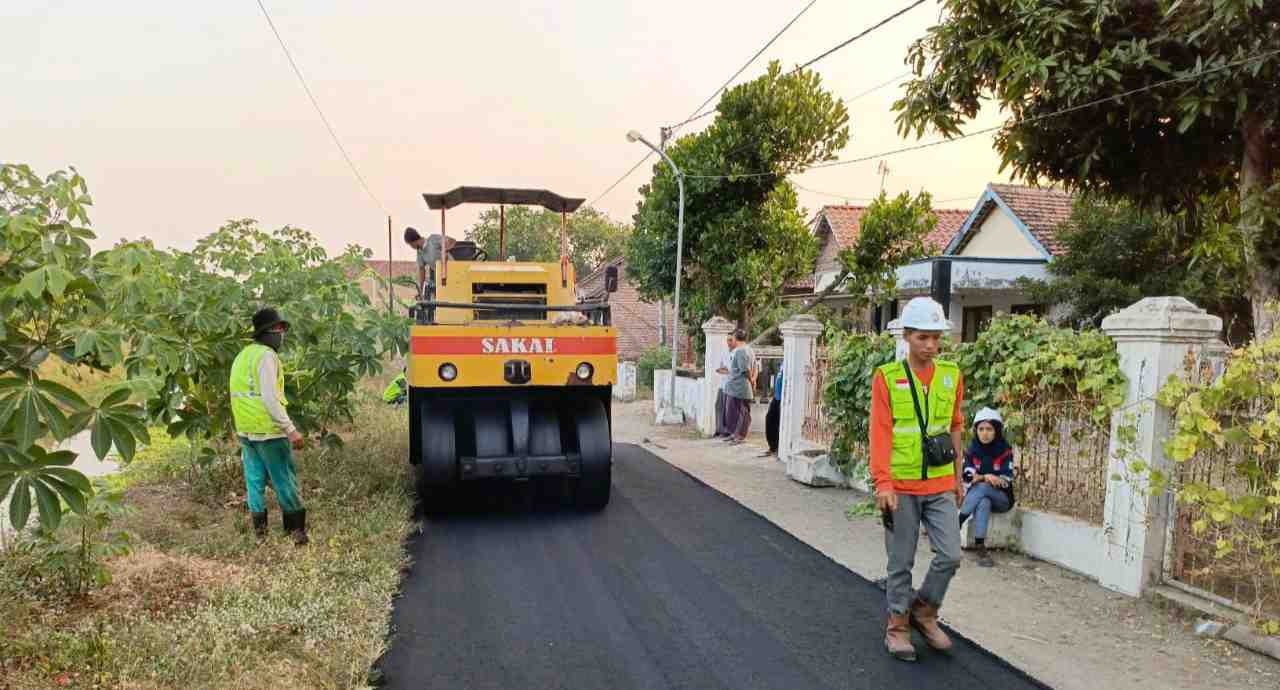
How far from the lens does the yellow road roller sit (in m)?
7.49

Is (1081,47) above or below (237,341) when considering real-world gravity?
above

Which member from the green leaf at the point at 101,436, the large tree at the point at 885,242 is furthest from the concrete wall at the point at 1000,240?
the green leaf at the point at 101,436

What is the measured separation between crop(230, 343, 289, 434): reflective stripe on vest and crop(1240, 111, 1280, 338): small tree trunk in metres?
7.97

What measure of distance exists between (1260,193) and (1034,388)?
340 cm

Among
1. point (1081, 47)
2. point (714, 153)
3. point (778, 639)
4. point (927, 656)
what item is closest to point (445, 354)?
point (778, 639)

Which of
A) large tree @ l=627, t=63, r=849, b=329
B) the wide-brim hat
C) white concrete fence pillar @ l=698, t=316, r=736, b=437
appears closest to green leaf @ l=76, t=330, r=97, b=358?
the wide-brim hat

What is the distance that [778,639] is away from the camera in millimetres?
4840

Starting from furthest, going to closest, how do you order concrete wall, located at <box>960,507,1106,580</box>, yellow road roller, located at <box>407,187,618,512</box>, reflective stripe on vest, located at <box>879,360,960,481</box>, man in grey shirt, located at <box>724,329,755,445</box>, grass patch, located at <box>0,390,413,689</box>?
man in grey shirt, located at <box>724,329,755,445</box> → yellow road roller, located at <box>407,187,618,512</box> → concrete wall, located at <box>960,507,1106,580</box> → reflective stripe on vest, located at <box>879,360,960,481</box> → grass patch, located at <box>0,390,413,689</box>

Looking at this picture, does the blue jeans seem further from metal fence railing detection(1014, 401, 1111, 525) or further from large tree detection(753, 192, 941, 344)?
large tree detection(753, 192, 941, 344)

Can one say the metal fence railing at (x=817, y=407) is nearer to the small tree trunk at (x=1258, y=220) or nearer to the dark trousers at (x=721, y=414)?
the dark trousers at (x=721, y=414)

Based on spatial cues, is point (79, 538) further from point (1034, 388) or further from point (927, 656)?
point (1034, 388)

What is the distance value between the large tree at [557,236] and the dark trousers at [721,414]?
32482 mm

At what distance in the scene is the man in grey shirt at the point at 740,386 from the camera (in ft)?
43.0

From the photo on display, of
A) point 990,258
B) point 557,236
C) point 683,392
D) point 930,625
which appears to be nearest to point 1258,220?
point 930,625
